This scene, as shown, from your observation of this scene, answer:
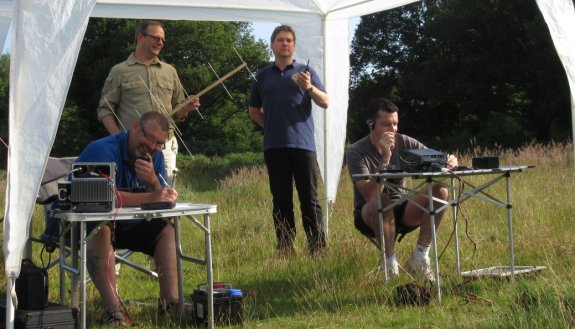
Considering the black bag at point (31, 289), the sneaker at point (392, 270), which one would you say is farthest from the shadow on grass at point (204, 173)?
the black bag at point (31, 289)

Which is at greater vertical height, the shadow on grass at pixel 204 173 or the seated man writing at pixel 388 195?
the shadow on grass at pixel 204 173

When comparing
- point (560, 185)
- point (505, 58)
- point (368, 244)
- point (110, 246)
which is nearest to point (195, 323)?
point (110, 246)

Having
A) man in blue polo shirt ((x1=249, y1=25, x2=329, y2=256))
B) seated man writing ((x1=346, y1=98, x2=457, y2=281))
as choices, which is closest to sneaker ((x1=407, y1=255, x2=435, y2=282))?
seated man writing ((x1=346, y1=98, x2=457, y2=281))

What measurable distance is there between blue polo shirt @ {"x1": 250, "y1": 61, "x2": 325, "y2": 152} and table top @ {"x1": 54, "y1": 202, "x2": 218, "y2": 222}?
1891mm

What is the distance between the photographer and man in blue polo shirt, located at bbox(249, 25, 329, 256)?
19.9ft

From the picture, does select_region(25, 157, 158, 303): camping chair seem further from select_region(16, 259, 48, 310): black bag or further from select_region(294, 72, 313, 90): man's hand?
select_region(294, 72, 313, 90): man's hand

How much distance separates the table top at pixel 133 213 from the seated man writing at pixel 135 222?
0.75ft

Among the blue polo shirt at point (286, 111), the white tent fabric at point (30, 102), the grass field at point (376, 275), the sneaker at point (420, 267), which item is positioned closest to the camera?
the white tent fabric at point (30, 102)

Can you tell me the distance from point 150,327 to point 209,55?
32.3 meters

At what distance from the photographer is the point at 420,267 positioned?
5211 millimetres

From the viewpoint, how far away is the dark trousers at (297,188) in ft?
20.0

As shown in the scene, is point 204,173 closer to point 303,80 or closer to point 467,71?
point 303,80

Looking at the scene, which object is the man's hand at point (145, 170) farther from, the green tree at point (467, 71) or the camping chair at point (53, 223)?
the green tree at point (467, 71)

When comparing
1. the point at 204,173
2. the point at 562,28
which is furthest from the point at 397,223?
the point at 204,173
